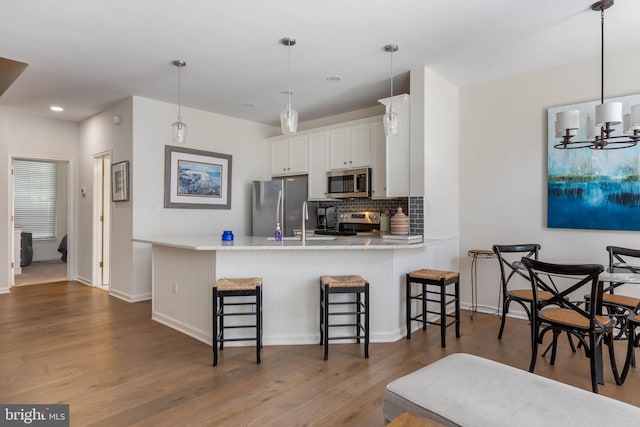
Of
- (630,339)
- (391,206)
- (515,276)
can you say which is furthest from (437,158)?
(630,339)

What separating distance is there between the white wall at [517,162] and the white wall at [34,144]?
6179 mm

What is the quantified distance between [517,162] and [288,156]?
3337 mm

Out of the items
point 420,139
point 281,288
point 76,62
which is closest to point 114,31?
point 76,62

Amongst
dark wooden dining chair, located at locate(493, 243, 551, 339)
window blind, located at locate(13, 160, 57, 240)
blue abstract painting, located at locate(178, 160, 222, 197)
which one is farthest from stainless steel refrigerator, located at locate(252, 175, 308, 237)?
window blind, located at locate(13, 160, 57, 240)

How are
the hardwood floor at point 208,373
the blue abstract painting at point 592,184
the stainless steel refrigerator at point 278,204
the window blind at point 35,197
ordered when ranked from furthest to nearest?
1. the window blind at point 35,197
2. the stainless steel refrigerator at point 278,204
3. the blue abstract painting at point 592,184
4. the hardwood floor at point 208,373

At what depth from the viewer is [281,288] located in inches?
131

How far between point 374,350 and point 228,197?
3.58 metres

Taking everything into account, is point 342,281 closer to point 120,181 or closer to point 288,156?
point 288,156

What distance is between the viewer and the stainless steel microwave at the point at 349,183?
4.99 meters

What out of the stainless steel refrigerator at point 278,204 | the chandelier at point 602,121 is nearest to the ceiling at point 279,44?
the chandelier at point 602,121

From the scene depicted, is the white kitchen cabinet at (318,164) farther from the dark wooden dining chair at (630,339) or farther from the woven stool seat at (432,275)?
the dark wooden dining chair at (630,339)

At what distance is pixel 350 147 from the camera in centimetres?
520

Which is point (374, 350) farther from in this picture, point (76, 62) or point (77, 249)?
point (77, 249)

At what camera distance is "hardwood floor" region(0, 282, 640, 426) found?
2166mm
